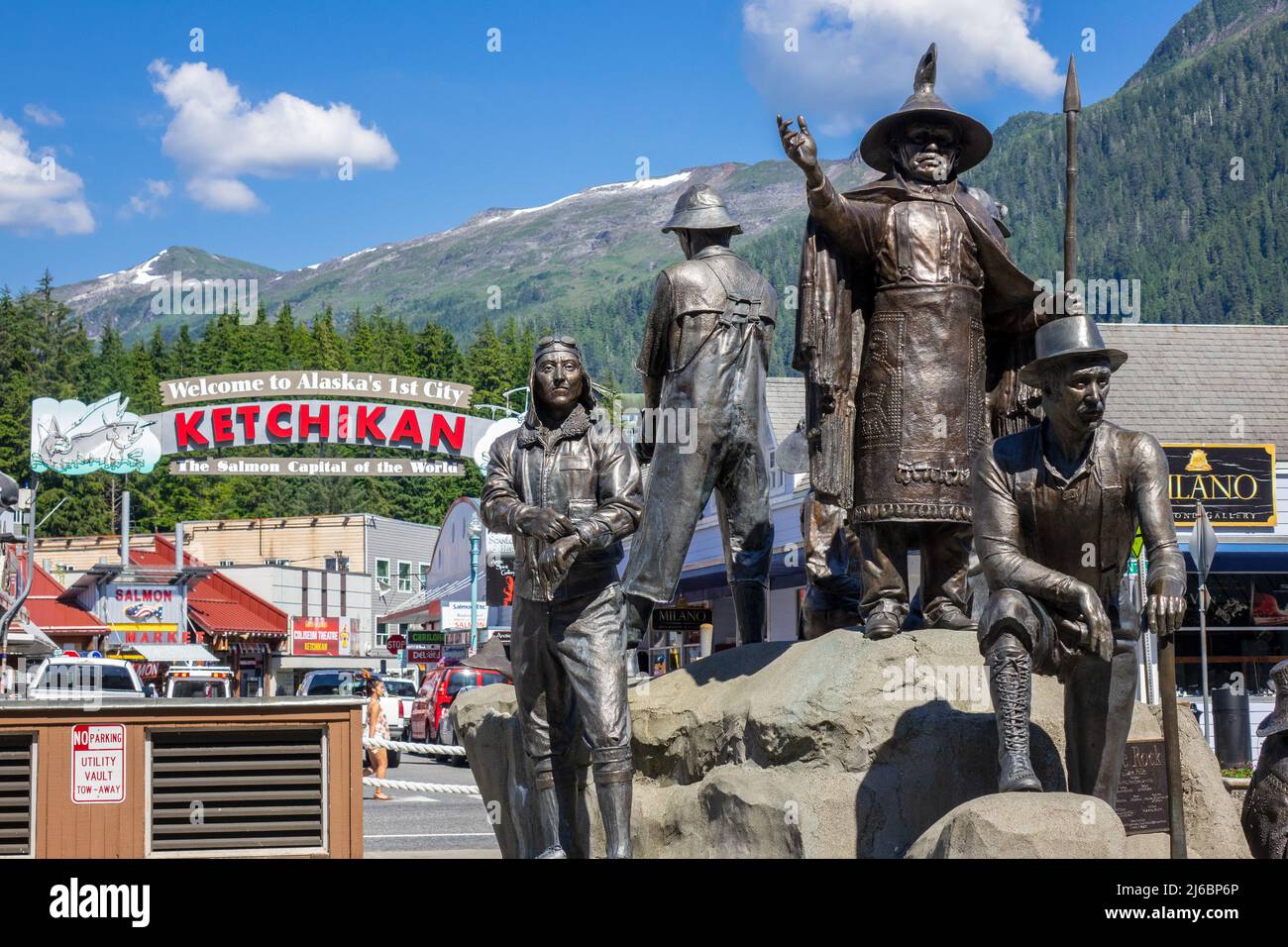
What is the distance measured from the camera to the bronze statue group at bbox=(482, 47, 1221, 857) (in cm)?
608

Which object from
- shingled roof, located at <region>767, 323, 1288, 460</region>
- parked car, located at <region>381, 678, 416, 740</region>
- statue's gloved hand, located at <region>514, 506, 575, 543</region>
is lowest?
parked car, located at <region>381, 678, 416, 740</region>

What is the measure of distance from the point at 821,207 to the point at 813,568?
1827mm

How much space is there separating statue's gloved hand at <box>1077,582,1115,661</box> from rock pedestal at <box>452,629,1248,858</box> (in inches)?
28.8

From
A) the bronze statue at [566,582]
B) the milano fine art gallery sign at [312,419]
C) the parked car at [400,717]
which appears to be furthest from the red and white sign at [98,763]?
the milano fine art gallery sign at [312,419]

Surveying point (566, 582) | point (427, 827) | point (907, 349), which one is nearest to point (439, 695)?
point (427, 827)

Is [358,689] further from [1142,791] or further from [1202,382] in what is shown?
[1142,791]

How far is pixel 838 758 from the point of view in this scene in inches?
270

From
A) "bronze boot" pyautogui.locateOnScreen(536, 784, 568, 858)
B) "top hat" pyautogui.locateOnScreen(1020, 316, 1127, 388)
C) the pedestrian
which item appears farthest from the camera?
the pedestrian

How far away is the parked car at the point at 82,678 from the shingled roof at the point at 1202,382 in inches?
630

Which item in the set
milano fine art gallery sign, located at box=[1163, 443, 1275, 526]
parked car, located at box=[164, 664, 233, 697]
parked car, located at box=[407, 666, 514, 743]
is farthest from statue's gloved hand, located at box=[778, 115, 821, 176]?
parked car, located at box=[164, 664, 233, 697]

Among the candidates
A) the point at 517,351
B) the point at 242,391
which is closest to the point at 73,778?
the point at 242,391

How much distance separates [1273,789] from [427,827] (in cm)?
1000

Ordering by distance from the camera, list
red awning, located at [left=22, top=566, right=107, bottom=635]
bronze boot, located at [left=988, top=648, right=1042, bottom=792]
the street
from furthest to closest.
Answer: red awning, located at [left=22, top=566, right=107, bottom=635], the street, bronze boot, located at [left=988, top=648, right=1042, bottom=792]

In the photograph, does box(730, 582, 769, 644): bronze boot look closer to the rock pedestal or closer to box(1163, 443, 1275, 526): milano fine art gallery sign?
the rock pedestal
